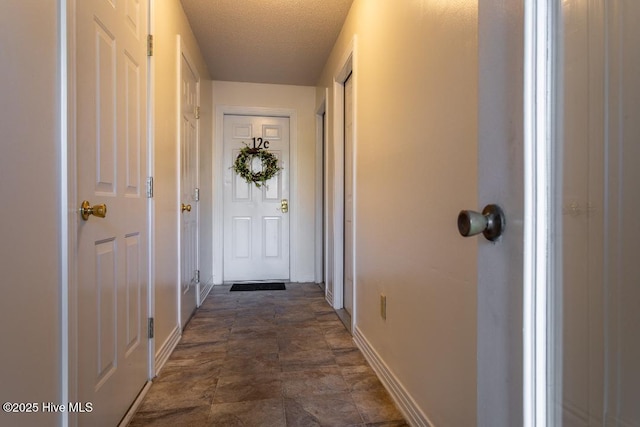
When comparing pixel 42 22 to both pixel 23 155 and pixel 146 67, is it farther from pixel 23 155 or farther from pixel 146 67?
pixel 146 67

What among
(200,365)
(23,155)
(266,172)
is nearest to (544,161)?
(23,155)

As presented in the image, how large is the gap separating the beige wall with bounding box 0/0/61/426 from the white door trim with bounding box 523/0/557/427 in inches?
39.6

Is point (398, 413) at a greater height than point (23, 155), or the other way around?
point (23, 155)

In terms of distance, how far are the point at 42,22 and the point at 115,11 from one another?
1.75 feet

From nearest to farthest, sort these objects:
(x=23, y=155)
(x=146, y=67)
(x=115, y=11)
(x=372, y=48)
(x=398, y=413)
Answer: (x=23, y=155)
(x=115, y=11)
(x=398, y=413)
(x=146, y=67)
(x=372, y=48)

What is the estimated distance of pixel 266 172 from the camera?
12.6 feet

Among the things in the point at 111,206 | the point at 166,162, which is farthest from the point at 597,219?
the point at 166,162

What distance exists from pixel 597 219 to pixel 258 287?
11.5 feet

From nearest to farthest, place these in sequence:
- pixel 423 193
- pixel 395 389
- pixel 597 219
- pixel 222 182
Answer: pixel 597 219
pixel 423 193
pixel 395 389
pixel 222 182

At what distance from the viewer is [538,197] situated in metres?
0.41

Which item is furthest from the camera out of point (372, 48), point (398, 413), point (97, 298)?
point (372, 48)

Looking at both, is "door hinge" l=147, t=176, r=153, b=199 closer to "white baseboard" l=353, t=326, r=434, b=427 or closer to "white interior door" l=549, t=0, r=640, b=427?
"white baseboard" l=353, t=326, r=434, b=427

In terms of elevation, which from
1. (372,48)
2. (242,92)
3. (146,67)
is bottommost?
(146,67)

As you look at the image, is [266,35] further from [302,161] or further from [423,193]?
[423,193]
